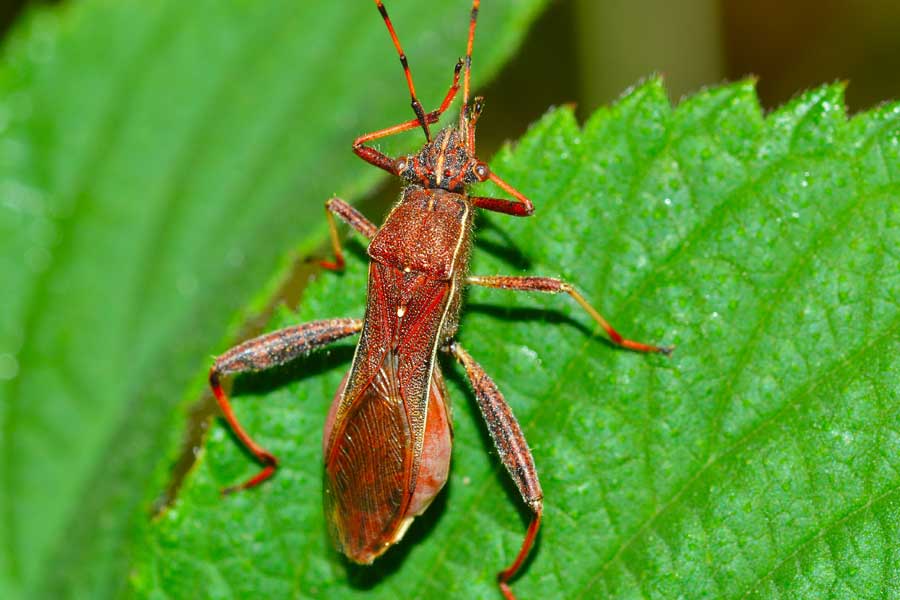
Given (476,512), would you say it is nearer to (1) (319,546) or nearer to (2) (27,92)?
(1) (319,546)

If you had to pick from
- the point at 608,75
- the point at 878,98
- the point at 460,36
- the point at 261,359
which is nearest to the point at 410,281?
the point at 261,359

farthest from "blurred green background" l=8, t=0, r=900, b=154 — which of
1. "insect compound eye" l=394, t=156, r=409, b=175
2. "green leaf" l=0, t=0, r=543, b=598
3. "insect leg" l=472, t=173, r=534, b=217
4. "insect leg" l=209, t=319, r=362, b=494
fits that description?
"insect leg" l=209, t=319, r=362, b=494

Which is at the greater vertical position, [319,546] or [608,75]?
[608,75]

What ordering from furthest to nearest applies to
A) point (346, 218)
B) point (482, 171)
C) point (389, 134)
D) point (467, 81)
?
1. point (346, 218)
2. point (389, 134)
3. point (467, 81)
4. point (482, 171)

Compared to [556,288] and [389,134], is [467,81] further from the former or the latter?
[556,288]

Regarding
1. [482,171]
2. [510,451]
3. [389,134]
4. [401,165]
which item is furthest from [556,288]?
[389,134]

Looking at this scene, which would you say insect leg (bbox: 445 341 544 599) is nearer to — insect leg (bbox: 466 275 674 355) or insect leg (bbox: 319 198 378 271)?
insect leg (bbox: 466 275 674 355)

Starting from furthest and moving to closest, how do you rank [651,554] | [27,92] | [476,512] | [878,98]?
[878,98] < [27,92] < [476,512] < [651,554]
